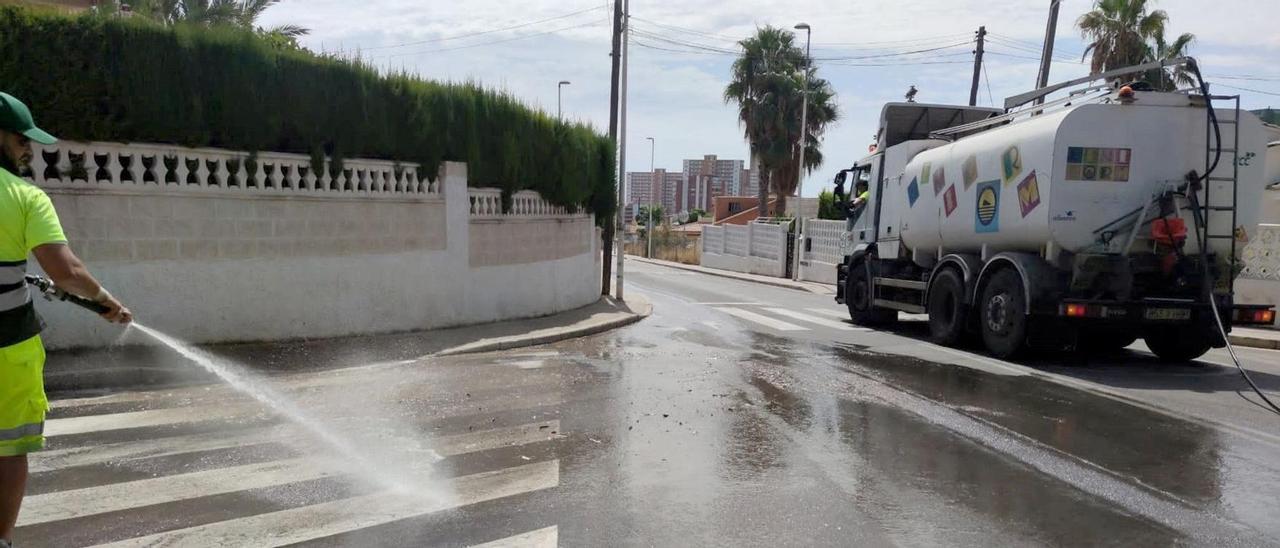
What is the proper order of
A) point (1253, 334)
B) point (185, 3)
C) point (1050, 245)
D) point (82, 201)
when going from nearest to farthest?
point (82, 201) → point (1050, 245) → point (1253, 334) → point (185, 3)

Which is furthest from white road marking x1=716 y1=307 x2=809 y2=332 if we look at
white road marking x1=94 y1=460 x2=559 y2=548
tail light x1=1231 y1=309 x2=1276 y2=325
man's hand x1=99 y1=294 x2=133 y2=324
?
man's hand x1=99 y1=294 x2=133 y2=324

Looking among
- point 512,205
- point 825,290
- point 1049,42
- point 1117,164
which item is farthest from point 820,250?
point 1117,164

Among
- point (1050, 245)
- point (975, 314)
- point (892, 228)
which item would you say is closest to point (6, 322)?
point (1050, 245)

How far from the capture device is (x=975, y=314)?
1137cm

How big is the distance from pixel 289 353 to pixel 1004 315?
8098 millimetres

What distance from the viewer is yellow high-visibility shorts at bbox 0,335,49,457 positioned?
334 centimetres

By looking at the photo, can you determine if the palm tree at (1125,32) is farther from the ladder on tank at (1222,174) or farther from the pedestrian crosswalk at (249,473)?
the pedestrian crosswalk at (249,473)

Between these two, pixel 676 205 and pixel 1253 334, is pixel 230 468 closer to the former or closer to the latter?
pixel 1253 334

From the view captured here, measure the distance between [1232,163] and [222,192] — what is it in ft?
35.5

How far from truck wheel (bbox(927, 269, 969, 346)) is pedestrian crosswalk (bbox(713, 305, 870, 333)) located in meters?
1.80

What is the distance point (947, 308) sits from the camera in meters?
12.1

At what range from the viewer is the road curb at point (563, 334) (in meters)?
10.5

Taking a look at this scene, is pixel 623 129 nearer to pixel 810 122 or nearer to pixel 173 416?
pixel 173 416

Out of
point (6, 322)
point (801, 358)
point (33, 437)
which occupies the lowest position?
point (801, 358)
